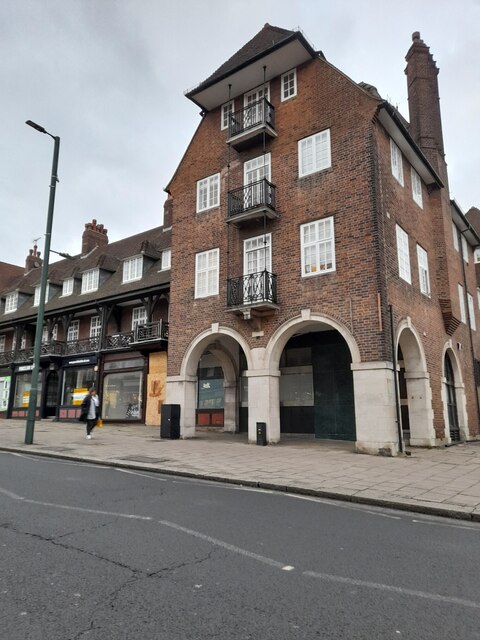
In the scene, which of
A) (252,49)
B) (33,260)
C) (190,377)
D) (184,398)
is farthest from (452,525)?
(33,260)

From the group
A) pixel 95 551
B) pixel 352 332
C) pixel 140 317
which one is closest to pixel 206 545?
pixel 95 551

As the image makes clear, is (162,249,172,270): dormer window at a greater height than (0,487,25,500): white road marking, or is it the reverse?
(162,249,172,270): dormer window

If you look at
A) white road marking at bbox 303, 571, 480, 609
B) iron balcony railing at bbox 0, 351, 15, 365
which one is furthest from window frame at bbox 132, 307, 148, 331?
white road marking at bbox 303, 571, 480, 609

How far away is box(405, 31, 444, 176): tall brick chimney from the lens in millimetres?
19750

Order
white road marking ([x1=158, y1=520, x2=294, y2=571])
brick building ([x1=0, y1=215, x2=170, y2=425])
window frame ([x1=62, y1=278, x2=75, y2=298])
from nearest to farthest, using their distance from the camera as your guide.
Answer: white road marking ([x1=158, y1=520, x2=294, y2=571]) → brick building ([x1=0, y1=215, x2=170, y2=425]) → window frame ([x1=62, y1=278, x2=75, y2=298])

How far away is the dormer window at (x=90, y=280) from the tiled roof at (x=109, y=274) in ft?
1.30

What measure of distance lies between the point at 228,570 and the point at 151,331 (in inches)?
799

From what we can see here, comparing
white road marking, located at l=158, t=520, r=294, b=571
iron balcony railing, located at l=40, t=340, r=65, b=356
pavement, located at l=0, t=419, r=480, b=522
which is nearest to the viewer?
white road marking, located at l=158, t=520, r=294, b=571

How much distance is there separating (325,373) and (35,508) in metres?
13.4

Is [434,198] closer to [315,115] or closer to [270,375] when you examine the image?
[315,115]

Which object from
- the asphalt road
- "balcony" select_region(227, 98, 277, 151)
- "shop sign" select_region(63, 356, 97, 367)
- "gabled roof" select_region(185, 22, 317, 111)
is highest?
"gabled roof" select_region(185, 22, 317, 111)

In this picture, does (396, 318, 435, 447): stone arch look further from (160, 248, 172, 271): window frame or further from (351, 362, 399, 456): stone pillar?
(160, 248, 172, 271): window frame

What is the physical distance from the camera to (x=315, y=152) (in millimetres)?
15789

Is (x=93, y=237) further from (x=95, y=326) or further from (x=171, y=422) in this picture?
(x=171, y=422)
